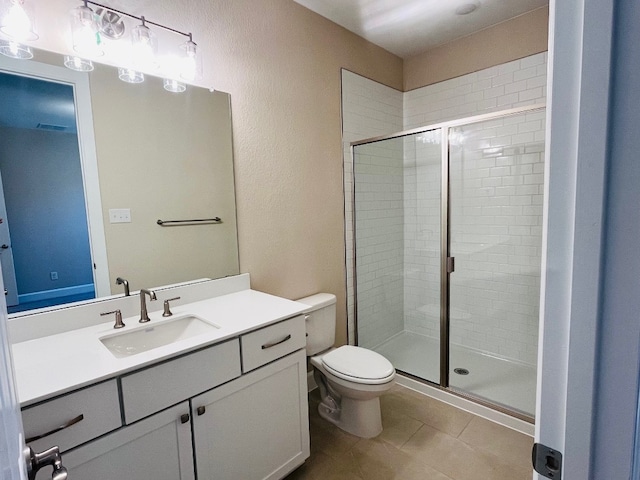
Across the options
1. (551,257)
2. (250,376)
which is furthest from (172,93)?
(551,257)

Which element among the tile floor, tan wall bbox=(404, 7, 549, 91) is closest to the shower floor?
the tile floor

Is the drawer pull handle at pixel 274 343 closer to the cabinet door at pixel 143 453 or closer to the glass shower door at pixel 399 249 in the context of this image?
the cabinet door at pixel 143 453

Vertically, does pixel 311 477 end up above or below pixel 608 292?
below

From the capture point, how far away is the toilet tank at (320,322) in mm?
2215

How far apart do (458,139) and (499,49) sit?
2.49 feet

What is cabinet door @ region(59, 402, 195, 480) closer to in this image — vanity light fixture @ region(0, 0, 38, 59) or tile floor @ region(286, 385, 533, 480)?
tile floor @ region(286, 385, 533, 480)

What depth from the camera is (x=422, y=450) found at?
1.89m

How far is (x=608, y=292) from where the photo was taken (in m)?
0.41

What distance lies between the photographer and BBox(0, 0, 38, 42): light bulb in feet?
4.07

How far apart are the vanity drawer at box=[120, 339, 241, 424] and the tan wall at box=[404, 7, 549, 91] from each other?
2.78 metres

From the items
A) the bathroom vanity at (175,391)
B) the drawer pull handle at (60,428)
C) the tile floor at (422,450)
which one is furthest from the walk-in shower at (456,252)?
the drawer pull handle at (60,428)

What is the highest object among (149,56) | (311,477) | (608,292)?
(149,56)

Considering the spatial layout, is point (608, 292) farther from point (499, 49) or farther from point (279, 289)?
point (499, 49)

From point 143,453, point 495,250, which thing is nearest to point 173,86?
point 143,453
